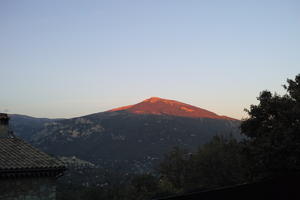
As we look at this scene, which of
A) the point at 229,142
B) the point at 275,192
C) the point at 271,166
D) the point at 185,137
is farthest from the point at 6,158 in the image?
the point at 185,137

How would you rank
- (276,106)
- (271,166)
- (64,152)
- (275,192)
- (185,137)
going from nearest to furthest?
(275,192) → (271,166) → (276,106) → (64,152) → (185,137)

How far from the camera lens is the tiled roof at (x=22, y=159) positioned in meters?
15.7

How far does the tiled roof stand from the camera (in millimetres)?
15664

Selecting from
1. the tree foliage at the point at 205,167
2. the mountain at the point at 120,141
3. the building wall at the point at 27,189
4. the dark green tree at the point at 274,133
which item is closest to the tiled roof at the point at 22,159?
the building wall at the point at 27,189

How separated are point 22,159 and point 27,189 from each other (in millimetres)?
1767

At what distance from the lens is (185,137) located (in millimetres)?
175250

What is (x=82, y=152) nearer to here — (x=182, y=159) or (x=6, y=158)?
(x=182, y=159)

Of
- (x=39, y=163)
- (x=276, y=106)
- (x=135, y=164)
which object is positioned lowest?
(x=135, y=164)

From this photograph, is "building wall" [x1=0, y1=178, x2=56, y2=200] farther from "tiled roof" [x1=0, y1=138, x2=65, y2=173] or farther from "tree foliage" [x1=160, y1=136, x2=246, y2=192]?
"tree foliage" [x1=160, y1=136, x2=246, y2=192]

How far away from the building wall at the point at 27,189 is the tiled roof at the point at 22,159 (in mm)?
587

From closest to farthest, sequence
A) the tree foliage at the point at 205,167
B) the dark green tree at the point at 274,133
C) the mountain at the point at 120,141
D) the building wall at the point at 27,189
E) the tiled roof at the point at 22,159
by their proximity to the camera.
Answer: the building wall at the point at 27,189 → the tiled roof at the point at 22,159 → the dark green tree at the point at 274,133 → the tree foliage at the point at 205,167 → the mountain at the point at 120,141

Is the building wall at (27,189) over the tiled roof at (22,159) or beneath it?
beneath

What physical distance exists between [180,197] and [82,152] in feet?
535

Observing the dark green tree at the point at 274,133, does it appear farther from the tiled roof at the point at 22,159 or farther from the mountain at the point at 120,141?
the mountain at the point at 120,141
